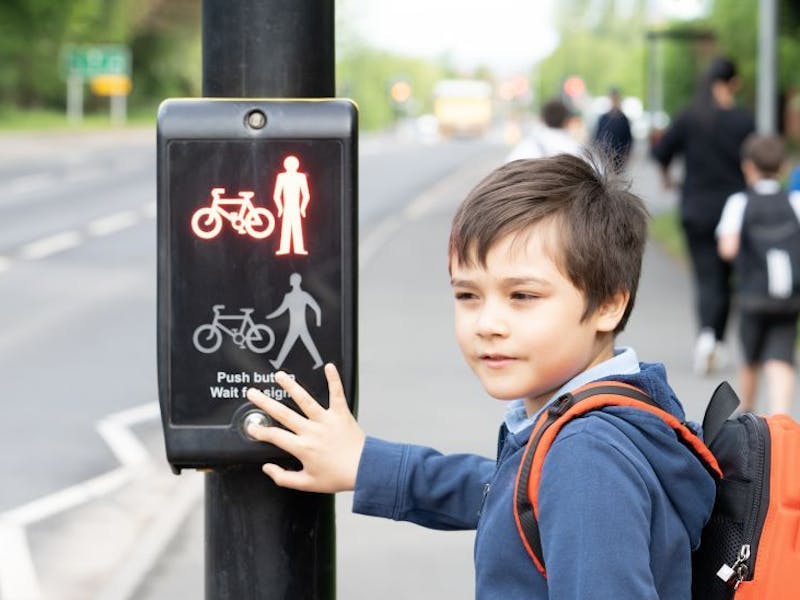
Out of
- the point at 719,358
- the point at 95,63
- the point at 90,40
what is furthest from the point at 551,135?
the point at 90,40

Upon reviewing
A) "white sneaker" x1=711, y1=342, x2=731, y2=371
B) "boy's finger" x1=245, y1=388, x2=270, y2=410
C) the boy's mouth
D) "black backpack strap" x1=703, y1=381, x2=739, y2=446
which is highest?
the boy's mouth

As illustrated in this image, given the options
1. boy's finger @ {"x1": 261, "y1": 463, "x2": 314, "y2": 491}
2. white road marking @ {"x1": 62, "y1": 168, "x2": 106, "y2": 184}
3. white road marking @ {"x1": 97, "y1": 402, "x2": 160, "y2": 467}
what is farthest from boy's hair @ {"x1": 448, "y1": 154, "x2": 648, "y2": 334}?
white road marking @ {"x1": 62, "y1": 168, "x2": 106, "y2": 184}

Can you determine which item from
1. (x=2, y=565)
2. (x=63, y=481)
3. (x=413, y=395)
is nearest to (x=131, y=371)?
(x=413, y=395)

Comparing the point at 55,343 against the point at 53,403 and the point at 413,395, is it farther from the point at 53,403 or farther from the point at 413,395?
the point at 413,395

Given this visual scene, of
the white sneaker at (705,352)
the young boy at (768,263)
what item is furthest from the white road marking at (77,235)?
the young boy at (768,263)

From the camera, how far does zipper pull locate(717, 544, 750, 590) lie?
2092 mm

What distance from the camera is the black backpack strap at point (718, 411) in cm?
223

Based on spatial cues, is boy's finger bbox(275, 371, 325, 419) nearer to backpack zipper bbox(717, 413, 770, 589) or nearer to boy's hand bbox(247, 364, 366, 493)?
boy's hand bbox(247, 364, 366, 493)

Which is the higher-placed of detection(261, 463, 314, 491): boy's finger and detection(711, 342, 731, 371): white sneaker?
detection(261, 463, 314, 491): boy's finger

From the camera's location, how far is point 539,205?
208cm

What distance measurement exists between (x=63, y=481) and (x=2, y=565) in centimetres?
147

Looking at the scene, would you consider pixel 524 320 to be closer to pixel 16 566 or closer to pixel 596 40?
pixel 16 566

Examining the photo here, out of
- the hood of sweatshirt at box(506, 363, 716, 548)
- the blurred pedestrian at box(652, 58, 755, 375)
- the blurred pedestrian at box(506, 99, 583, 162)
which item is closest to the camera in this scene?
the hood of sweatshirt at box(506, 363, 716, 548)

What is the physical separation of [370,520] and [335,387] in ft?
15.5
